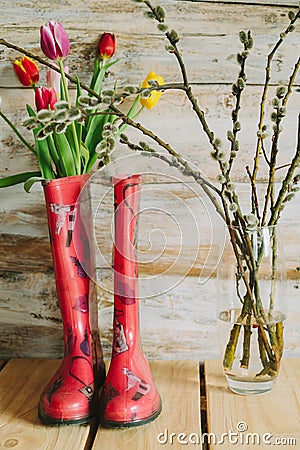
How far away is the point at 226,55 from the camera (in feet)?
4.18

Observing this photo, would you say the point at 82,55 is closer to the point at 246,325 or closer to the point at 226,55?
the point at 226,55

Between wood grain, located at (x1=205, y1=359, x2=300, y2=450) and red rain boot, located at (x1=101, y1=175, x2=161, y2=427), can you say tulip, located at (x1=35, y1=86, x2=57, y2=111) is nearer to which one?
red rain boot, located at (x1=101, y1=175, x2=161, y2=427)

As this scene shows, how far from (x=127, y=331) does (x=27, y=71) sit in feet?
1.62

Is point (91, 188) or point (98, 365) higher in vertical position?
point (91, 188)

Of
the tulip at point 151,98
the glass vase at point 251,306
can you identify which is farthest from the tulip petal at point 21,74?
the glass vase at point 251,306

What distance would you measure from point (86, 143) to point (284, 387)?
0.56 metres

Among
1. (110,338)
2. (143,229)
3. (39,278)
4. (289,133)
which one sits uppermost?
(289,133)

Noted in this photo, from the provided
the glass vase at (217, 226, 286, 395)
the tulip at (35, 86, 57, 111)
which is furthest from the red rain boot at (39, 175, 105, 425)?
the glass vase at (217, 226, 286, 395)

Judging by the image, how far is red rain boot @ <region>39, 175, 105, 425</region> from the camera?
105cm

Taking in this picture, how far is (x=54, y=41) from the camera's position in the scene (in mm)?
1021

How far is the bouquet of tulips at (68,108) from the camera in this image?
93 cm

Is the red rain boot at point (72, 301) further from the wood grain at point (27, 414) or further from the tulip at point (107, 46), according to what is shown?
the tulip at point (107, 46)

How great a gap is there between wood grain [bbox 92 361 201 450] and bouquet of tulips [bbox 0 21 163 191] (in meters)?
0.42

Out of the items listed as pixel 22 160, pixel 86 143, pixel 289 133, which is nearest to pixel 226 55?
pixel 289 133
